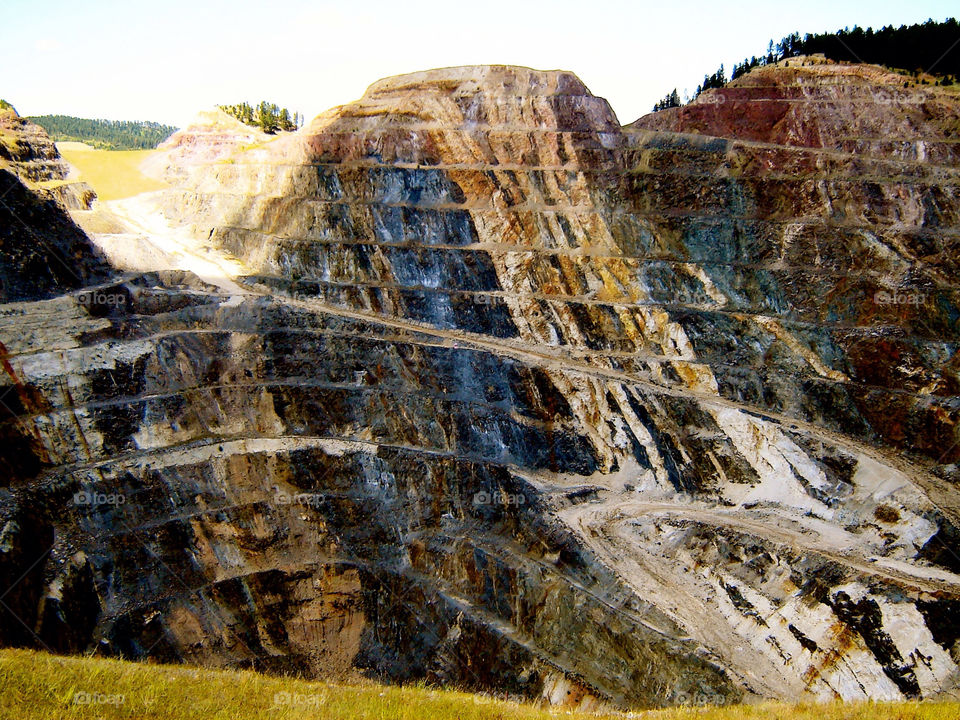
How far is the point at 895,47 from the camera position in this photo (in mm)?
51094

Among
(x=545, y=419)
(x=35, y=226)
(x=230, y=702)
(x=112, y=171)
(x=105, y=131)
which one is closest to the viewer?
(x=230, y=702)

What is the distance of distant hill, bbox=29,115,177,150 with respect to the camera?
99.4 metres

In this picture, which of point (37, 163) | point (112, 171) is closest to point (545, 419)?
point (37, 163)

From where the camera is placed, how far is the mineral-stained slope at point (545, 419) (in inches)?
1183

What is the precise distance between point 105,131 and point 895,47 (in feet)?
362

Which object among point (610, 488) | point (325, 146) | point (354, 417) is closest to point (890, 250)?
point (610, 488)

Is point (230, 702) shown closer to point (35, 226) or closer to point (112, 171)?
point (35, 226)

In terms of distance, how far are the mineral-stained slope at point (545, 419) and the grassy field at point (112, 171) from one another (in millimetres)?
16892

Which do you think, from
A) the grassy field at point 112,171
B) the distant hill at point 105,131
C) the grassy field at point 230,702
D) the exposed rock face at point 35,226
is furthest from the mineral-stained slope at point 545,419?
the distant hill at point 105,131

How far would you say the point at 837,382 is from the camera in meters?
37.6

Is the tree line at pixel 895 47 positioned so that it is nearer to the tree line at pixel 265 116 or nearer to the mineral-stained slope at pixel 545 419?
the mineral-stained slope at pixel 545 419

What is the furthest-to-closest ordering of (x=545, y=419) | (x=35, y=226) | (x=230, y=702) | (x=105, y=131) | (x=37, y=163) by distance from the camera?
1. (x=105, y=131)
2. (x=37, y=163)
3. (x=35, y=226)
4. (x=545, y=419)
5. (x=230, y=702)

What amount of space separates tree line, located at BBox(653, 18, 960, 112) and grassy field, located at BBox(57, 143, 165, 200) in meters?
48.7

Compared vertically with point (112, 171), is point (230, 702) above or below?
below
